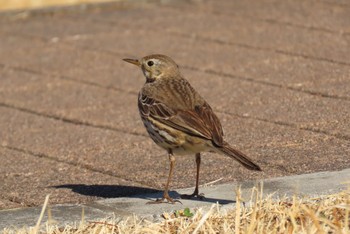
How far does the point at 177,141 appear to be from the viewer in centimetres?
740

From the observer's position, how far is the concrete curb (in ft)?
22.5

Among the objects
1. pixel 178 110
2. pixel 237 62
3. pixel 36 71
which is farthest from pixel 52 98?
pixel 178 110

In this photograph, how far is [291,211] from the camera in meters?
6.23

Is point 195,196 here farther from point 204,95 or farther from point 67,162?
point 204,95

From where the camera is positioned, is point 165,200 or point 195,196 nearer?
point 165,200

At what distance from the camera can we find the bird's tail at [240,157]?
7023 millimetres

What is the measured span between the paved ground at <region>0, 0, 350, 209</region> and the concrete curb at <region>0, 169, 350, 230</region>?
0.43 meters

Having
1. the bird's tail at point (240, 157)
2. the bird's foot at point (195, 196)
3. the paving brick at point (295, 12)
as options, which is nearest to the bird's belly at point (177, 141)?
the bird's tail at point (240, 157)

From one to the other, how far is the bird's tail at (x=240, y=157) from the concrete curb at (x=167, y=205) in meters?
0.21

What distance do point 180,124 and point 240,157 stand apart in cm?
54

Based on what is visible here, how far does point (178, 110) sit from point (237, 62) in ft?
14.9

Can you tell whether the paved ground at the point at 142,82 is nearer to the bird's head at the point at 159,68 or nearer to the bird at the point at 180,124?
the bird at the point at 180,124

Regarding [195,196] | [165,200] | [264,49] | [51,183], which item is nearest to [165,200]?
[165,200]

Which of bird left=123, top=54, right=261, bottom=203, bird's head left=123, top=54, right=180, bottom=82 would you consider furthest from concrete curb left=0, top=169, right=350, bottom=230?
bird's head left=123, top=54, right=180, bottom=82
